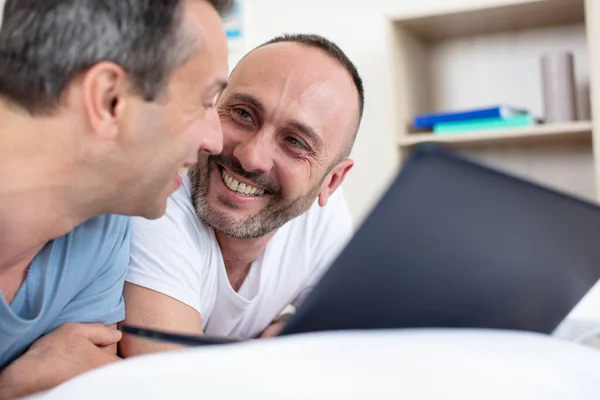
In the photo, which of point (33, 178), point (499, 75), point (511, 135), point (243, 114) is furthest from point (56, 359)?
point (499, 75)

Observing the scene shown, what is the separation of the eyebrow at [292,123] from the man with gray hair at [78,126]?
385 mm

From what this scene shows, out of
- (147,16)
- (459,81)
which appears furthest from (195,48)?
(459,81)

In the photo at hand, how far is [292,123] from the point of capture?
1438 mm

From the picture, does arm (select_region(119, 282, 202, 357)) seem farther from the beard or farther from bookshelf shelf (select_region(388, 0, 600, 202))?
bookshelf shelf (select_region(388, 0, 600, 202))

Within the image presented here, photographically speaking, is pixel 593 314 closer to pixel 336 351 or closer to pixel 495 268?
pixel 495 268

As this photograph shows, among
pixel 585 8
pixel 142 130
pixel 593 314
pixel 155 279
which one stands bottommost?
pixel 593 314

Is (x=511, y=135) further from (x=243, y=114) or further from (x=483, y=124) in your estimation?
(x=243, y=114)

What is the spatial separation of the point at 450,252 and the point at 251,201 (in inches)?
31.3

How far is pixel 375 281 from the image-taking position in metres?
0.67

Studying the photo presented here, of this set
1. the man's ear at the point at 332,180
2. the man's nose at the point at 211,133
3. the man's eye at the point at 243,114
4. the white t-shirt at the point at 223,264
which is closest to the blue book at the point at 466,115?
the white t-shirt at the point at 223,264

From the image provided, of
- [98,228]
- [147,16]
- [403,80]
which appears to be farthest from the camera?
[403,80]

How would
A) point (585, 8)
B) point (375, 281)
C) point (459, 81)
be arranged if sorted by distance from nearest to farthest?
point (375, 281)
point (585, 8)
point (459, 81)

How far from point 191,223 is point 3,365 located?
48 cm

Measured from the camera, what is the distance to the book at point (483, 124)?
269cm
